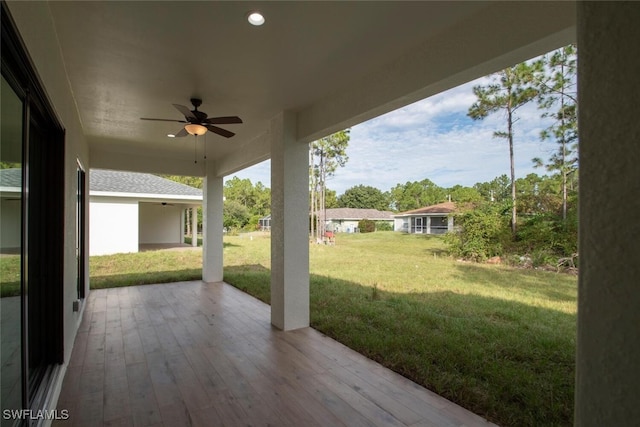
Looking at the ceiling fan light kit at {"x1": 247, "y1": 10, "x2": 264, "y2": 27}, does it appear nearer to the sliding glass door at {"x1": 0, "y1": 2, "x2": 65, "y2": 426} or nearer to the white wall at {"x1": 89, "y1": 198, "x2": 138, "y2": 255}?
the sliding glass door at {"x1": 0, "y1": 2, "x2": 65, "y2": 426}

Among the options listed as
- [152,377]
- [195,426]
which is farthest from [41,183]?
[195,426]

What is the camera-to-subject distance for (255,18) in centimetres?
221

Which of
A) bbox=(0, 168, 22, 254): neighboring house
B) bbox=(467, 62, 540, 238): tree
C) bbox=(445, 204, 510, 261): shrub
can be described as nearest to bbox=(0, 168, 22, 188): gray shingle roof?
bbox=(0, 168, 22, 254): neighboring house

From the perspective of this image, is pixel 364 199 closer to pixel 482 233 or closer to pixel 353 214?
pixel 353 214

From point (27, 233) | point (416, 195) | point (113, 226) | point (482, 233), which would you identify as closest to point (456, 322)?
point (27, 233)

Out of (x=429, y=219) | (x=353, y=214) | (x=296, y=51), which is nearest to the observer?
(x=296, y=51)

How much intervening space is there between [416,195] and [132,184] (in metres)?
31.8

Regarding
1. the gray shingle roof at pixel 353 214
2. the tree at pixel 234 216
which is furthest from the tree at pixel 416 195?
the tree at pixel 234 216

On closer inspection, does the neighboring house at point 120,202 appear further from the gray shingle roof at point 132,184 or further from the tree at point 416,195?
the tree at point 416,195

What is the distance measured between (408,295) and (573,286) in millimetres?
4009

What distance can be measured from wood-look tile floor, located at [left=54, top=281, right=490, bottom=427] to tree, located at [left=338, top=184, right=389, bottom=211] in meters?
40.1

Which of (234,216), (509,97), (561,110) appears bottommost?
(234,216)

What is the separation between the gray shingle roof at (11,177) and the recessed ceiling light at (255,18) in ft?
5.38

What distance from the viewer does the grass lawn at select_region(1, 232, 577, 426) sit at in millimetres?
2645
